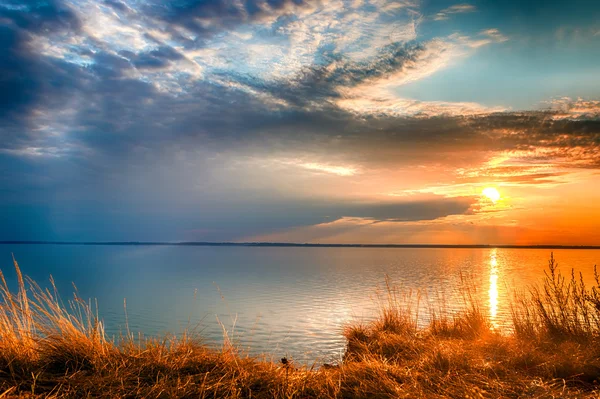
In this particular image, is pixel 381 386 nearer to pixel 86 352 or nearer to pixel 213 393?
pixel 213 393

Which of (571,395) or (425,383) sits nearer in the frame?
(571,395)

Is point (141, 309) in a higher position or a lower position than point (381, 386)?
lower

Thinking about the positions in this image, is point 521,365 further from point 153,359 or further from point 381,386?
point 153,359

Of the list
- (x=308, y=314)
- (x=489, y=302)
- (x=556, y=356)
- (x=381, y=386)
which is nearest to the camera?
(x=381, y=386)

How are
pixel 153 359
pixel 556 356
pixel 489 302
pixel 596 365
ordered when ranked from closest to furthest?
pixel 153 359
pixel 596 365
pixel 556 356
pixel 489 302

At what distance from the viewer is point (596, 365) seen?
19.7 feet

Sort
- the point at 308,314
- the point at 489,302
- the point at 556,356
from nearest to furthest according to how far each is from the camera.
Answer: the point at 556,356 → the point at 308,314 → the point at 489,302

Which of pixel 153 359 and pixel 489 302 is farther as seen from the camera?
pixel 489 302

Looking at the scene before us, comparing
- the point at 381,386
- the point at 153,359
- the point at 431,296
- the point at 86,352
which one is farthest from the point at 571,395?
the point at 431,296

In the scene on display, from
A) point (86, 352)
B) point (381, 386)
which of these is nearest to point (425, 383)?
point (381, 386)

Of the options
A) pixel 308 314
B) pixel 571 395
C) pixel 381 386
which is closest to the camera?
pixel 571 395

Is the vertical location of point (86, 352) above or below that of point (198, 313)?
above

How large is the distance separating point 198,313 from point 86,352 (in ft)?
52.8

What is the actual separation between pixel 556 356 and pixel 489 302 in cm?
1938
